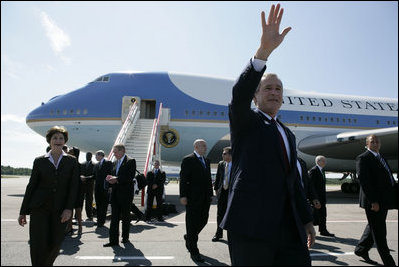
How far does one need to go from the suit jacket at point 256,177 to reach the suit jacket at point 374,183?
2523 millimetres

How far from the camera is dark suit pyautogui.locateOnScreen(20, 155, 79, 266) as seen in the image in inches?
112

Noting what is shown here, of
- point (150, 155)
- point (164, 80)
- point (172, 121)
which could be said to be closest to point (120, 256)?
point (150, 155)

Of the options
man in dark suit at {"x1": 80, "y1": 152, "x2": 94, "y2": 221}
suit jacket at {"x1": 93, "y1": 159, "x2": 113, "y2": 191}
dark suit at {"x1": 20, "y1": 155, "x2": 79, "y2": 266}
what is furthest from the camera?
man in dark suit at {"x1": 80, "y1": 152, "x2": 94, "y2": 221}

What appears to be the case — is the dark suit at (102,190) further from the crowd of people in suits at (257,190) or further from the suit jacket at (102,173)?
the crowd of people in suits at (257,190)

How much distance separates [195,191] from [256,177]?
2864 mm

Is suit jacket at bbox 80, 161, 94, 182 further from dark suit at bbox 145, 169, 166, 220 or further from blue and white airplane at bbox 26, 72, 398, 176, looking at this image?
blue and white airplane at bbox 26, 72, 398, 176

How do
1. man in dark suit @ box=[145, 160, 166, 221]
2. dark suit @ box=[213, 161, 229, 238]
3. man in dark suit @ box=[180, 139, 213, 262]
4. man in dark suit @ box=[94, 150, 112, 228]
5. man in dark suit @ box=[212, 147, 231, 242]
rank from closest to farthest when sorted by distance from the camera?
1. man in dark suit @ box=[180, 139, 213, 262]
2. man in dark suit @ box=[212, 147, 231, 242]
3. dark suit @ box=[213, 161, 229, 238]
4. man in dark suit @ box=[94, 150, 112, 228]
5. man in dark suit @ box=[145, 160, 166, 221]

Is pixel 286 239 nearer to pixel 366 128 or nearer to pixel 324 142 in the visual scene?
pixel 324 142

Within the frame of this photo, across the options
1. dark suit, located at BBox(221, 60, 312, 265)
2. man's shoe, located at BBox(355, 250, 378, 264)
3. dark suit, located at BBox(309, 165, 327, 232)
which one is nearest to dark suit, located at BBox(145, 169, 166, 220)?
dark suit, located at BBox(309, 165, 327, 232)

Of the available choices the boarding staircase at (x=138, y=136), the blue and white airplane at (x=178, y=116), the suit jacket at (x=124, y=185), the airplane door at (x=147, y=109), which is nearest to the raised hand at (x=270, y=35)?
the suit jacket at (x=124, y=185)

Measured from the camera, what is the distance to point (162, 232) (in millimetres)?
5668

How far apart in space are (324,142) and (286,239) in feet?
39.7

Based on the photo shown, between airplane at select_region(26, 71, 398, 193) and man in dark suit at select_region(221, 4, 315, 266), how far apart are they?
1087cm

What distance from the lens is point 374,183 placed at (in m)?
3.86
